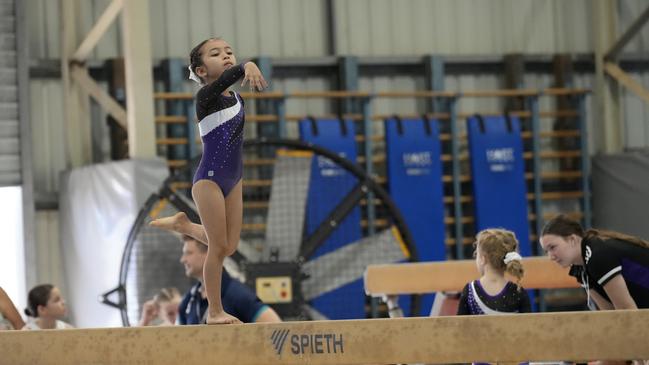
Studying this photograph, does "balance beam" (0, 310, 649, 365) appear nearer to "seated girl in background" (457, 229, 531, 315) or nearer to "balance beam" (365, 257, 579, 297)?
"seated girl in background" (457, 229, 531, 315)

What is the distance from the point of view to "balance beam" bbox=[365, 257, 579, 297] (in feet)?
21.3

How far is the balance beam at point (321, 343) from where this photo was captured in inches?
153

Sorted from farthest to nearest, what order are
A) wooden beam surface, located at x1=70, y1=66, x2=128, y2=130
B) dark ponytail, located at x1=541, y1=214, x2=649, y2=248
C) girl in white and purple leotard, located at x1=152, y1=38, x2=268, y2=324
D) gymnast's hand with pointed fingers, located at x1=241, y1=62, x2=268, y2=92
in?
1. wooden beam surface, located at x1=70, y1=66, x2=128, y2=130
2. dark ponytail, located at x1=541, y1=214, x2=649, y2=248
3. girl in white and purple leotard, located at x1=152, y1=38, x2=268, y2=324
4. gymnast's hand with pointed fingers, located at x1=241, y1=62, x2=268, y2=92

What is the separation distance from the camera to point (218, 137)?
4.20 metres

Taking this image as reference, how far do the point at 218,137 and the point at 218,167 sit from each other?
0.36 feet

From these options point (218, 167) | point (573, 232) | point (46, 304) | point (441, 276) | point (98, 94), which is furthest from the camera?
point (98, 94)

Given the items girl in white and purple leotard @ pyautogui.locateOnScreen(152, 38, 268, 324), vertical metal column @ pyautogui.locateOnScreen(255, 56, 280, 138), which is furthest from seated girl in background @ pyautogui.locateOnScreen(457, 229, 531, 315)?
vertical metal column @ pyautogui.locateOnScreen(255, 56, 280, 138)

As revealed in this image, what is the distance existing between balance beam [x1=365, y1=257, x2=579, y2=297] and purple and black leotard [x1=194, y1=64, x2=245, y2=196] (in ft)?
8.45

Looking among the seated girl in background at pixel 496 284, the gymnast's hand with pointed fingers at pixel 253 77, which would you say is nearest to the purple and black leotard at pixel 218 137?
the gymnast's hand with pointed fingers at pixel 253 77

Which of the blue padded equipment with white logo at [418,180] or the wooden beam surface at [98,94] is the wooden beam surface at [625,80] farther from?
the wooden beam surface at [98,94]

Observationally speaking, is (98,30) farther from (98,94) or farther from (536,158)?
(536,158)

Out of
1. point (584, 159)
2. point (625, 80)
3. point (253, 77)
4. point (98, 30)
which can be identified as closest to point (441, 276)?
point (253, 77)

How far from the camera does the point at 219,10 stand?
11586 mm

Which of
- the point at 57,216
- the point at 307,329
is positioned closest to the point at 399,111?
the point at 57,216
